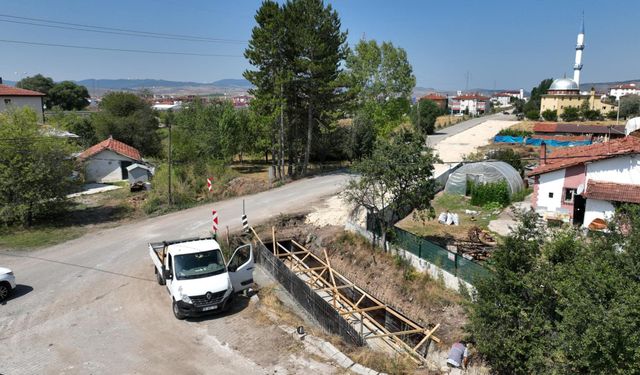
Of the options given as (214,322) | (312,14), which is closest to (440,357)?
(214,322)

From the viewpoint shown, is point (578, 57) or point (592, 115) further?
point (578, 57)

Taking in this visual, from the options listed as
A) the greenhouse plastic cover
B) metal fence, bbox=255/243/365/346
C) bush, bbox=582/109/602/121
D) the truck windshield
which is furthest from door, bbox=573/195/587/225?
bush, bbox=582/109/602/121

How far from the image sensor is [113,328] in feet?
43.4

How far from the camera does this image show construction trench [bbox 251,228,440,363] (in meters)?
13.8

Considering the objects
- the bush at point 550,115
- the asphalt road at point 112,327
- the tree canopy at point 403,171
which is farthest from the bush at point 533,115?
the asphalt road at point 112,327

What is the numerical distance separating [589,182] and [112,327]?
70.4ft

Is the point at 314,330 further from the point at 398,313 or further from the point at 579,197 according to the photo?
the point at 579,197

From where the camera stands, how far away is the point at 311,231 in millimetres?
22734

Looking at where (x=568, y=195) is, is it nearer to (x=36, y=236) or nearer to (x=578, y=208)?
(x=578, y=208)

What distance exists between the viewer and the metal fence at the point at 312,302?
43.5ft

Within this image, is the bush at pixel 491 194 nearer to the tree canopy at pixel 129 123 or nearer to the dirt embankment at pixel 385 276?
the dirt embankment at pixel 385 276

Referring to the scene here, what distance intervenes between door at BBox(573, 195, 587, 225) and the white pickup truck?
17.0 meters

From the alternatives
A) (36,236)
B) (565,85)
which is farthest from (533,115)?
(36,236)

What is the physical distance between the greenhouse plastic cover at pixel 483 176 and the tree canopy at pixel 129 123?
40.3 metres
